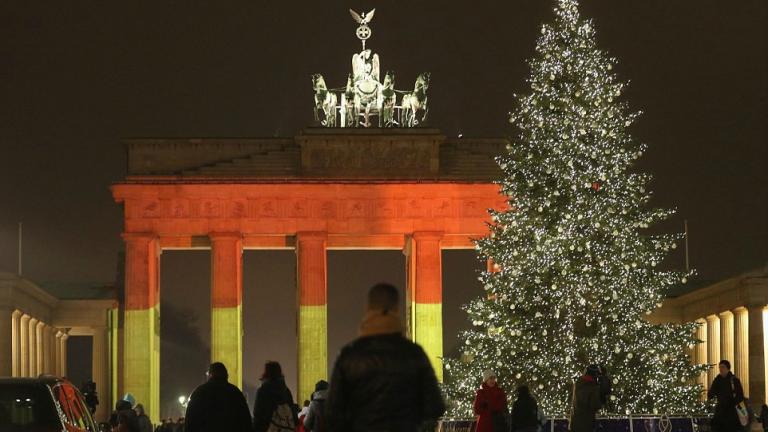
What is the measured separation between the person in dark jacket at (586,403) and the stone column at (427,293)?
51.6 m

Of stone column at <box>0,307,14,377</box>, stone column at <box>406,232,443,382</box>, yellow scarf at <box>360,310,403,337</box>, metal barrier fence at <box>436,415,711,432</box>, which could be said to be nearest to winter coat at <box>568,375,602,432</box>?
metal barrier fence at <box>436,415,711,432</box>

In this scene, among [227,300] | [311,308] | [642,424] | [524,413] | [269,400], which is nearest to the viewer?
[269,400]

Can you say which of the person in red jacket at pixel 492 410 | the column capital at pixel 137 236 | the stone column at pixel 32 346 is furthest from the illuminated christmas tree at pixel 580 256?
the stone column at pixel 32 346

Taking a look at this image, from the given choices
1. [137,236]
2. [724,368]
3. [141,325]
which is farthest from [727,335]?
[724,368]

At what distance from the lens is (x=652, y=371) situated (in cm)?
3938

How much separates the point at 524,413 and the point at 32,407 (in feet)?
44.5

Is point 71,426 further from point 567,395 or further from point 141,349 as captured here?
point 141,349

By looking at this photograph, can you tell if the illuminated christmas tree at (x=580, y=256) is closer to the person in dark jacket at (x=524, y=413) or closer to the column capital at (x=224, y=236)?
the person in dark jacket at (x=524, y=413)

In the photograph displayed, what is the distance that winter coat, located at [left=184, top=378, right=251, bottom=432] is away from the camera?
66.2ft

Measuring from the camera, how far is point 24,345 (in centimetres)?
8631

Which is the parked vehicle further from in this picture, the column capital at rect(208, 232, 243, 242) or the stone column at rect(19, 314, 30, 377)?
the stone column at rect(19, 314, 30, 377)

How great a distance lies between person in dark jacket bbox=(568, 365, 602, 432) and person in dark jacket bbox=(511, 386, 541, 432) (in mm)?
996

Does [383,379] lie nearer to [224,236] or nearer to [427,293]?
[427,293]

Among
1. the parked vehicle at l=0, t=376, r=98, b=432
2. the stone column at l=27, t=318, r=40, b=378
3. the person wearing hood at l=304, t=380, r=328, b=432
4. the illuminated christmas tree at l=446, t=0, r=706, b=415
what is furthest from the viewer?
the stone column at l=27, t=318, r=40, b=378
